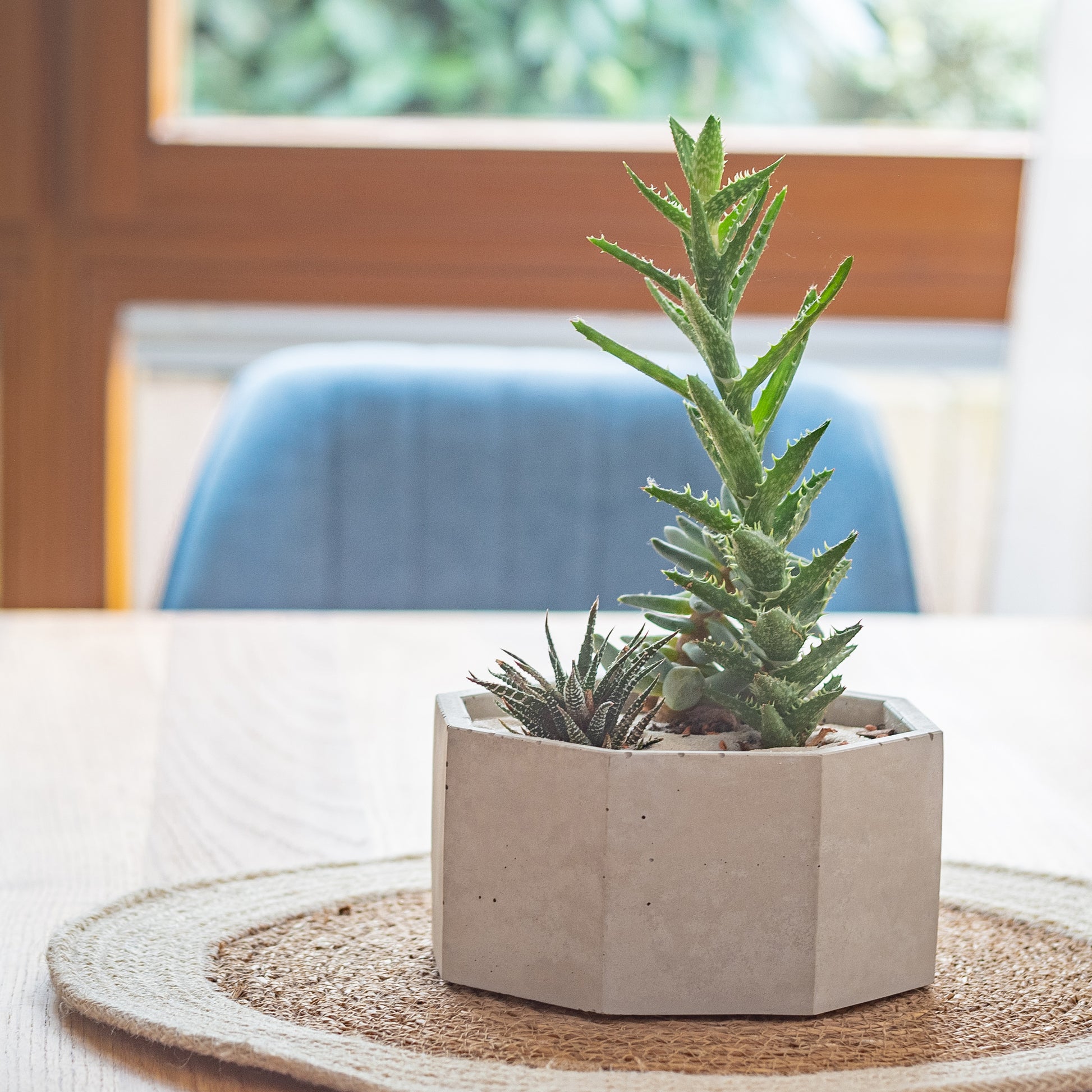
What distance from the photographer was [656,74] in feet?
7.61

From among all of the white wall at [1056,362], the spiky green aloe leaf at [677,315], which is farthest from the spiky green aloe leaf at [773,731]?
the white wall at [1056,362]

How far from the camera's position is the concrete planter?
0.40 metres

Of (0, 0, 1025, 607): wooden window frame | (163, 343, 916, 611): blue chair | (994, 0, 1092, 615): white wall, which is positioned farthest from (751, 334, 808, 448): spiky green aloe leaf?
(994, 0, 1092, 615): white wall

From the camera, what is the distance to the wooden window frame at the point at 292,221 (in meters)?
2.17

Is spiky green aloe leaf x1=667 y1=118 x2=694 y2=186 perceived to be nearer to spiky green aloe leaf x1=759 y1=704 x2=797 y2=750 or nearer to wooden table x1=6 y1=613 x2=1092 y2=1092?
spiky green aloe leaf x1=759 y1=704 x2=797 y2=750

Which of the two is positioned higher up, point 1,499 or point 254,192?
point 254,192

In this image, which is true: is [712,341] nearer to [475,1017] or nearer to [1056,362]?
[475,1017]

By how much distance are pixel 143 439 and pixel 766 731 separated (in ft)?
7.00

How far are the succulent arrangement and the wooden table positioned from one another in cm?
14

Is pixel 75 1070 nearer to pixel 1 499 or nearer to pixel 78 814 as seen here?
pixel 78 814

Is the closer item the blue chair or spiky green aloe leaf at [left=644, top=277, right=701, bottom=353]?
spiky green aloe leaf at [left=644, top=277, right=701, bottom=353]

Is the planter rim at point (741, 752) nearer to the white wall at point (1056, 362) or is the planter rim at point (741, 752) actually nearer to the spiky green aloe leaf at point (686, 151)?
the spiky green aloe leaf at point (686, 151)

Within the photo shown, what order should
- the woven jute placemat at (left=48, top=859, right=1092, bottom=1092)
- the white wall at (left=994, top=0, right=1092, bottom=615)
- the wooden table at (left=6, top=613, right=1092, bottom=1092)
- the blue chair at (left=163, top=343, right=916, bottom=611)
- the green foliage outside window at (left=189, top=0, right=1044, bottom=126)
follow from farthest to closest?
the green foliage outside window at (left=189, top=0, right=1044, bottom=126) < the white wall at (left=994, top=0, right=1092, bottom=615) < the blue chair at (left=163, top=343, right=916, bottom=611) < the wooden table at (left=6, top=613, right=1092, bottom=1092) < the woven jute placemat at (left=48, top=859, right=1092, bottom=1092)

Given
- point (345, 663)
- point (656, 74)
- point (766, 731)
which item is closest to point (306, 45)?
point (656, 74)
